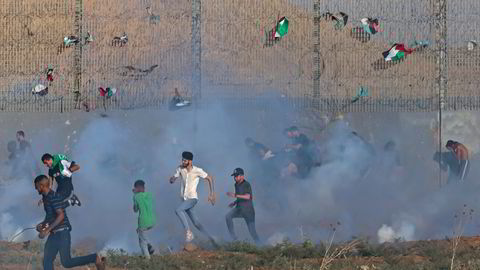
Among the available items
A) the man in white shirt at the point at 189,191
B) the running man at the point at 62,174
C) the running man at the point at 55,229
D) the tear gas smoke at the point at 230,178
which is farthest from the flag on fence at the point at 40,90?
the running man at the point at 55,229

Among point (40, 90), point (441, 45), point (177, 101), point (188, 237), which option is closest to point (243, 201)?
point (188, 237)

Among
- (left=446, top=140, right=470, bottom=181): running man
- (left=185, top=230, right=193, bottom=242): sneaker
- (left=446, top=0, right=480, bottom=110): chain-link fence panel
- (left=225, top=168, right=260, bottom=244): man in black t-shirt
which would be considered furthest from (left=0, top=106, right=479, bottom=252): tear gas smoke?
(left=185, top=230, right=193, bottom=242): sneaker

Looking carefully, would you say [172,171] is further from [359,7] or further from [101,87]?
[359,7]

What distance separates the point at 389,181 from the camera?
63.0 feet

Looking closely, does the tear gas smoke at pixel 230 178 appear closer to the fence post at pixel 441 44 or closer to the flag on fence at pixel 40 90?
the flag on fence at pixel 40 90

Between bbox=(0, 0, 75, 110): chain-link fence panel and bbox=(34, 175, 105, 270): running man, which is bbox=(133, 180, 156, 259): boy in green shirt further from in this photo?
bbox=(0, 0, 75, 110): chain-link fence panel

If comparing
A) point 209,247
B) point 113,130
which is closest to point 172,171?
point 113,130

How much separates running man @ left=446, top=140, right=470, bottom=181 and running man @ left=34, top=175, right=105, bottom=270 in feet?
29.2

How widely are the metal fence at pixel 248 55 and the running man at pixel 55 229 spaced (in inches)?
331

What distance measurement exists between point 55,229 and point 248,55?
899 cm

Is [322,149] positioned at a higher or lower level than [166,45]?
lower

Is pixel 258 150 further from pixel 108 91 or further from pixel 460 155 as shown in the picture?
pixel 460 155

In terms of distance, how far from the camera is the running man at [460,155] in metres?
18.3

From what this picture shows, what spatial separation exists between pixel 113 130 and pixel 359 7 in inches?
204
